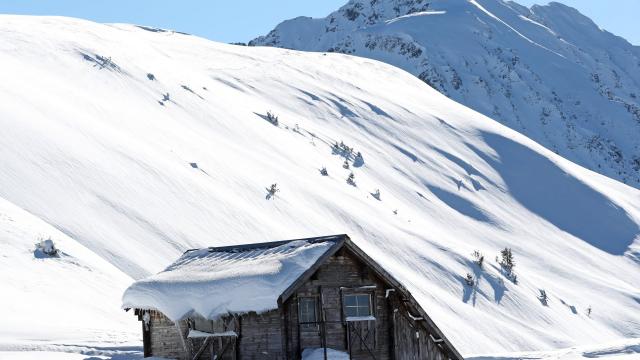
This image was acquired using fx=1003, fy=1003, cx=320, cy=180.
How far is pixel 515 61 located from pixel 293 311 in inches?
3862

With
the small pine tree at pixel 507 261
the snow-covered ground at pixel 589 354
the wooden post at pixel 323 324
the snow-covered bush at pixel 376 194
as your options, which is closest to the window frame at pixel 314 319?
the wooden post at pixel 323 324

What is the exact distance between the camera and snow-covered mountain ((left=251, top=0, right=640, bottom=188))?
102 metres

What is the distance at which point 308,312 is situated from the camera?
21.8m

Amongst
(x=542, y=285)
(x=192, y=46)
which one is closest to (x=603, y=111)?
(x=192, y=46)

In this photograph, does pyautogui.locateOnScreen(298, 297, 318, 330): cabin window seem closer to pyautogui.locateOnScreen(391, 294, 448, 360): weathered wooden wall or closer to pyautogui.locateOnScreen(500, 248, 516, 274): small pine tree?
pyautogui.locateOnScreen(391, 294, 448, 360): weathered wooden wall

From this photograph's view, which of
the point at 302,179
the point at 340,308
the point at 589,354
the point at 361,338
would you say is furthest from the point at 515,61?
the point at 340,308

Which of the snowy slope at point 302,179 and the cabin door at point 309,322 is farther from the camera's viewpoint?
the snowy slope at point 302,179

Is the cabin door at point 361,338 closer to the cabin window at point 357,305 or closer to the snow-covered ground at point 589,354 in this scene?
the cabin window at point 357,305

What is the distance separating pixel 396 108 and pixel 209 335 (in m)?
43.3

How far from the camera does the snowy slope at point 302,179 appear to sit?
33.0m

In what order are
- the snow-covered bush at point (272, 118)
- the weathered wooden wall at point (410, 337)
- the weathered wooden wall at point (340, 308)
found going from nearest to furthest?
the weathered wooden wall at point (340, 308) < the weathered wooden wall at point (410, 337) < the snow-covered bush at point (272, 118)

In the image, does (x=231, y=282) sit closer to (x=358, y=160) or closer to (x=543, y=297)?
(x=543, y=297)

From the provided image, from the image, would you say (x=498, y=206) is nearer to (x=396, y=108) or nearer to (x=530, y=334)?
(x=396, y=108)

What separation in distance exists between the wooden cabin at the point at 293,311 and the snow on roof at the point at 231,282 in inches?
1.1
